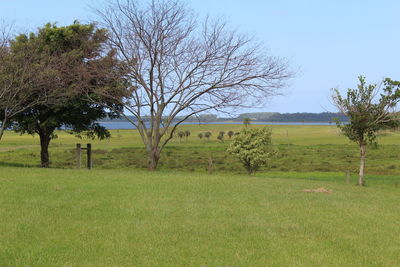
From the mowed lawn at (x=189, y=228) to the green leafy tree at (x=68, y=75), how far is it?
41.0 ft

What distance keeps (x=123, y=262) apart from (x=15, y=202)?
21.8 ft

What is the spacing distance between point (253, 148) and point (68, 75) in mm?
20284

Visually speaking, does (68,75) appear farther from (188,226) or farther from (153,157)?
(188,226)

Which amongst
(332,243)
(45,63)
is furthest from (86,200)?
(45,63)

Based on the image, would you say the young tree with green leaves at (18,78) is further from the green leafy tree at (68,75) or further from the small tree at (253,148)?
the small tree at (253,148)

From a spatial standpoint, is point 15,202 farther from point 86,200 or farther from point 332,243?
point 332,243

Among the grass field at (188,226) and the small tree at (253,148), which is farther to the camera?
the small tree at (253,148)

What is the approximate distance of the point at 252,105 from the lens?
2722cm

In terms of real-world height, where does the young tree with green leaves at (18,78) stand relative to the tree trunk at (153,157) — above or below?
above

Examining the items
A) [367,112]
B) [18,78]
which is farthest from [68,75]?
[367,112]

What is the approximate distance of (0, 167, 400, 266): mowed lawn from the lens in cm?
809

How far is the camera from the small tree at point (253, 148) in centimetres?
4253

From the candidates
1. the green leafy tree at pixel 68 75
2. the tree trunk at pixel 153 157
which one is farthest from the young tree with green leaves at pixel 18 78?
the tree trunk at pixel 153 157

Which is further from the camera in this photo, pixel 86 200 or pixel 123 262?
pixel 86 200
